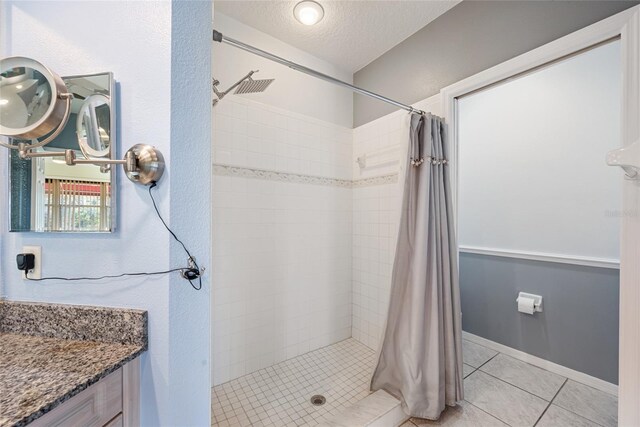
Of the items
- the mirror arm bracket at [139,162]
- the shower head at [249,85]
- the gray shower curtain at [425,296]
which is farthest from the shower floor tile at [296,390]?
the shower head at [249,85]

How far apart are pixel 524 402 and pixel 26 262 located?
258 centimetres

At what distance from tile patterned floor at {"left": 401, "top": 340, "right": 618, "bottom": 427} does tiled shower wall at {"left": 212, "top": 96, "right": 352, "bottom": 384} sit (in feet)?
3.38

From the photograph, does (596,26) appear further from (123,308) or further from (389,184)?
(123,308)

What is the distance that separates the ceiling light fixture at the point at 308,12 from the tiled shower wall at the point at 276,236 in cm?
63

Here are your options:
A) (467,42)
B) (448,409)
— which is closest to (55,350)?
(448,409)

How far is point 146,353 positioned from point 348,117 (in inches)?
90.5

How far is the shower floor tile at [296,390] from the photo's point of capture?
1.45 meters

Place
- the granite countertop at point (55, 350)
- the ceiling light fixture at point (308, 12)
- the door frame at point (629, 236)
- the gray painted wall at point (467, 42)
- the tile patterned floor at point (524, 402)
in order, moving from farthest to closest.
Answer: the ceiling light fixture at point (308, 12), the tile patterned floor at point (524, 402), the gray painted wall at point (467, 42), the door frame at point (629, 236), the granite countertop at point (55, 350)

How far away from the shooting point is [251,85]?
1.62 m

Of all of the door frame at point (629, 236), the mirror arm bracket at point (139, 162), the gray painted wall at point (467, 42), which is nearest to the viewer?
the mirror arm bracket at point (139, 162)

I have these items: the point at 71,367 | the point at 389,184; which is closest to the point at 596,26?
the point at 389,184

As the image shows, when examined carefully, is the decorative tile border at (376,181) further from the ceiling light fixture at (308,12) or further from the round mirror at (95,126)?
the round mirror at (95,126)

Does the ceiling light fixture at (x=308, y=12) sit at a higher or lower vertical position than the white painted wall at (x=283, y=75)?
higher

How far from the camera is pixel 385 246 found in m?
2.12
